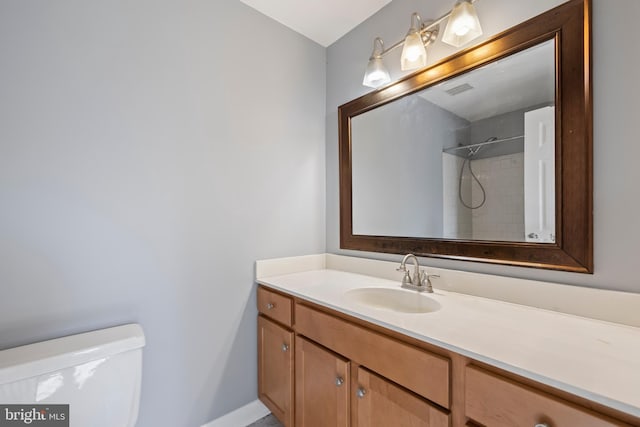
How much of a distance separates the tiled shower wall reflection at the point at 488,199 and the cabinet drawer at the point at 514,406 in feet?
2.13

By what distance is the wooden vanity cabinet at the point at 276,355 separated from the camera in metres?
1.37

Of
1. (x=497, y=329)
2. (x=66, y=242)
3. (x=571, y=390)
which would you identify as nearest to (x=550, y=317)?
(x=497, y=329)

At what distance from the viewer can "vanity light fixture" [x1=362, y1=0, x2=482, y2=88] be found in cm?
115

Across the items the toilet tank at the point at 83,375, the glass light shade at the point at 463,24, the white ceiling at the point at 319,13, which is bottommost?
the toilet tank at the point at 83,375

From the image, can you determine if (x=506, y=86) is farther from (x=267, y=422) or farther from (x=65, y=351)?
(x=267, y=422)

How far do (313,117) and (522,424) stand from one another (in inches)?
72.2

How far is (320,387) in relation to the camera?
1.20 metres

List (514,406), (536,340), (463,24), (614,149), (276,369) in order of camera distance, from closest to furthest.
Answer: (514,406) → (536,340) → (614,149) → (463,24) → (276,369)

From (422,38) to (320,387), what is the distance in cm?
175

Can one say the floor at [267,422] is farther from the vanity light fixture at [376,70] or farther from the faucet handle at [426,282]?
the vanity light fixture at [376,70]

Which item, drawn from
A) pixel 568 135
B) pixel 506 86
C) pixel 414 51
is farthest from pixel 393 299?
pixel 414 51

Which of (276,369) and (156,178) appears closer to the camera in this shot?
(156,178)

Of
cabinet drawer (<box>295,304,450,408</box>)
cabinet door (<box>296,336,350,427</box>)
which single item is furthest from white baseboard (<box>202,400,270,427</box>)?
cabinet drawer (<box>295,304,450,408</box>)

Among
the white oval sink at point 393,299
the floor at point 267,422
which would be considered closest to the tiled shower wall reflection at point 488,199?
the white oval sink at point 393,299
